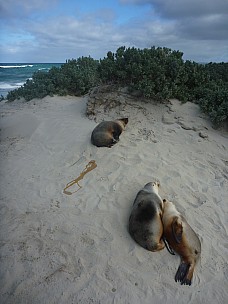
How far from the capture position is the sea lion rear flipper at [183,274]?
3.76m

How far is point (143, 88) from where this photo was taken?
788cm

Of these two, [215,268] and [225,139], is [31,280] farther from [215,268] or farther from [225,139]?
[225,139]

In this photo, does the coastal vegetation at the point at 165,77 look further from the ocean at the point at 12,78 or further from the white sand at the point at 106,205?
the ocean at the point at 12,78

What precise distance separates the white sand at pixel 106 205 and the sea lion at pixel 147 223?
0.15 m

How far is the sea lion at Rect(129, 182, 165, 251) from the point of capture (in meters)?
4.09

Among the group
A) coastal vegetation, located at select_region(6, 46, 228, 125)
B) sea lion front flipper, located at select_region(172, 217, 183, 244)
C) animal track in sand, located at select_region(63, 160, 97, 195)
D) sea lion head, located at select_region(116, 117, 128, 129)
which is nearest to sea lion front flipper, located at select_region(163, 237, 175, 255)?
sea lion front flipper, located at select_region(172, 217, 183, 244)

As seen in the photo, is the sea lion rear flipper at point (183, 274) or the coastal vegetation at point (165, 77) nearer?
the sea lion rear flipper at point (183, 274)

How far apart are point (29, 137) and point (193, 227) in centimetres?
554

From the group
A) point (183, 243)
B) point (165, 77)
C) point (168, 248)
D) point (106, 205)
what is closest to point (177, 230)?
point (183, 243)

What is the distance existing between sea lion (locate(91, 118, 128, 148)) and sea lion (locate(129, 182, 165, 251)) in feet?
8.05

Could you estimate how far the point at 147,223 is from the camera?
417cm

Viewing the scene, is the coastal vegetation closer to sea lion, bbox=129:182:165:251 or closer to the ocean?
sea lion, bbox=129:182:165:251

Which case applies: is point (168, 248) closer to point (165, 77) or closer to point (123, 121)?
point (123, 121)

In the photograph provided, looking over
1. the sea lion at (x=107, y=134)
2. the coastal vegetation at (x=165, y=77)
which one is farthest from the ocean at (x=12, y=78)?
the sea lion at (x=107, y=134)
